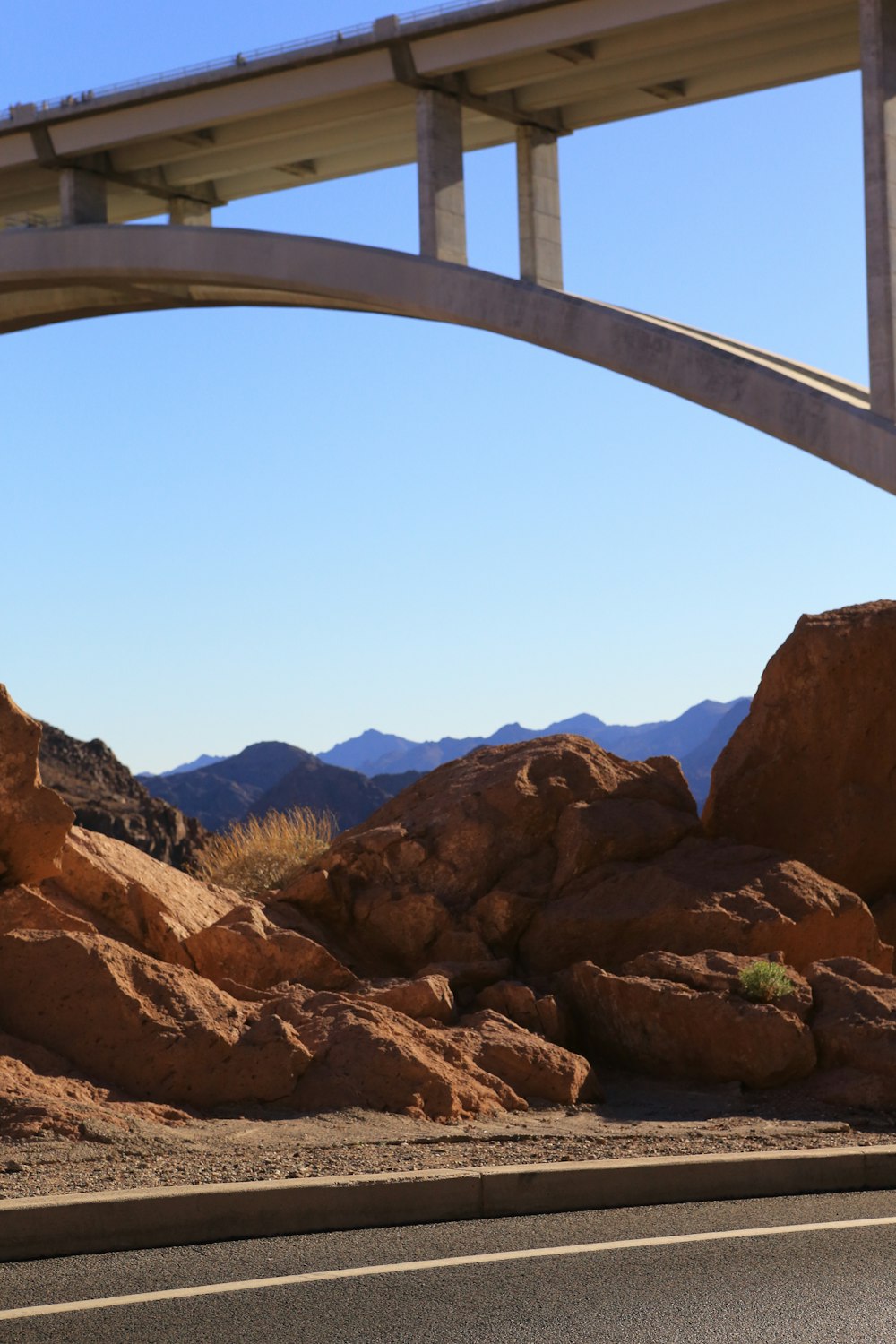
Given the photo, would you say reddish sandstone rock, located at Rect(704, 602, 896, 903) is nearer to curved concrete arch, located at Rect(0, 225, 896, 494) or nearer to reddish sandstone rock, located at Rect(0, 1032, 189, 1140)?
reddish sandstone rock, located at Rect(0, 1032, 189, 1140)

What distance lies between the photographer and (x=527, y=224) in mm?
24219

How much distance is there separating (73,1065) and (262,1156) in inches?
61.2

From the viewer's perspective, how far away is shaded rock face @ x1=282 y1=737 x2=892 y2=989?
11.0 metres

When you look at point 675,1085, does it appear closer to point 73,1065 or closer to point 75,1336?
point 73,1065

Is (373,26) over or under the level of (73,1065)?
over

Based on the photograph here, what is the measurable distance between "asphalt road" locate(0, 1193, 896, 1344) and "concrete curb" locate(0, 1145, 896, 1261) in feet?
0.38

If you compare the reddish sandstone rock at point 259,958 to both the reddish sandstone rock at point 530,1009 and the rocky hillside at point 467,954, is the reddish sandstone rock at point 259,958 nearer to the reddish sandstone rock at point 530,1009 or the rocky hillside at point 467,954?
the rocky hillside at point 467,954

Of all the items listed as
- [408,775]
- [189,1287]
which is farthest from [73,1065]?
[408,775]

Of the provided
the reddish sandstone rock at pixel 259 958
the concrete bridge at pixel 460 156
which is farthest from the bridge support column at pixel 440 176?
the reddish sandstone rock at pixel 259 958

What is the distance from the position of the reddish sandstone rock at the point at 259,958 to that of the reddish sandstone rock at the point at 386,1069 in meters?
1.09

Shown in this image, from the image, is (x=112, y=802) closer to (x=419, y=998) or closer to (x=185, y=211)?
(x=185, y=211)

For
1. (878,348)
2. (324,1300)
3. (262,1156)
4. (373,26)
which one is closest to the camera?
(324,1300)

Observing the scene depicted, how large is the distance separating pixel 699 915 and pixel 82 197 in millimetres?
21398

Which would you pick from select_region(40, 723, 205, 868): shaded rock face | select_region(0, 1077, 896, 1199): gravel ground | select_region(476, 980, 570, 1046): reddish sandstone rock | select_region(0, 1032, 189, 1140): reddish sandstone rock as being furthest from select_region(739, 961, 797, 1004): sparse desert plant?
select_region(40, 723, 205, 868): shaded rock face
